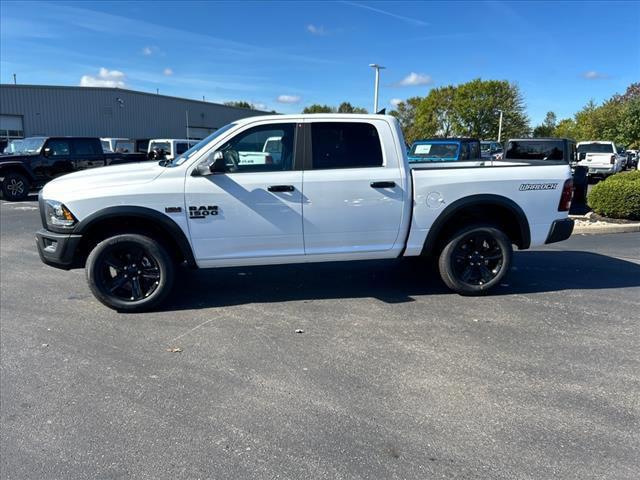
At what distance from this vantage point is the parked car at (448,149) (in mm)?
12320

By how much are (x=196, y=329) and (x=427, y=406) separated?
7.45ft

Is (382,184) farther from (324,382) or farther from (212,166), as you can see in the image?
(324,382)

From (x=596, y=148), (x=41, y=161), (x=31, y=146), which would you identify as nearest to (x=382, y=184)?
(x=41, y=161)

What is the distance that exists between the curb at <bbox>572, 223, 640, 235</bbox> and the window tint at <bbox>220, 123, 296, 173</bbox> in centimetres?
694

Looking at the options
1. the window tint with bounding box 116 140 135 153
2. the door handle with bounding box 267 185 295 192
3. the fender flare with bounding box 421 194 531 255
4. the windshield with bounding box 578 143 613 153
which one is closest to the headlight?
the door handle with bounding box 267 185 295 192

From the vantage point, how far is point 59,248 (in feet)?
15.1

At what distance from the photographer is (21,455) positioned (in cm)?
265

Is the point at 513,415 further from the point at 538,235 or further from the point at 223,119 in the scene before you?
the point at 223,119

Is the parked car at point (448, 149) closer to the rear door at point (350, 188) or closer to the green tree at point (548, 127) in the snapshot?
the rear door at point (350, 188)

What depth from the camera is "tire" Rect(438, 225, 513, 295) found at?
17.2 ft

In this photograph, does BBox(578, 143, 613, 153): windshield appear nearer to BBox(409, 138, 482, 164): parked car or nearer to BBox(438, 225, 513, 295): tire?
BBox(409, 138, 482, 164): parked car

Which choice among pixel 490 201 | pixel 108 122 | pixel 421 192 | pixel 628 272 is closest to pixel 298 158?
pixel 421 192

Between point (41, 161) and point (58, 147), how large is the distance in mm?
706

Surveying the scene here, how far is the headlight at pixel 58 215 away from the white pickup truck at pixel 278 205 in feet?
0.04
